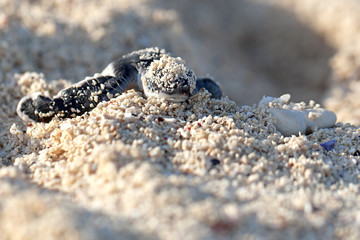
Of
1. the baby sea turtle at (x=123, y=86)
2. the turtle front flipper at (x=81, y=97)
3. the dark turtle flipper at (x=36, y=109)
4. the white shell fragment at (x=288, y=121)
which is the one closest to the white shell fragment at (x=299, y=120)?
the white shell fragment at (x=288, y=121)

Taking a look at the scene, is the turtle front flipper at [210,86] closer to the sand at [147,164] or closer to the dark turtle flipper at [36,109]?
A: the sand at [147,164]

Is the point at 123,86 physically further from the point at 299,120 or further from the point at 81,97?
the point at 299,120

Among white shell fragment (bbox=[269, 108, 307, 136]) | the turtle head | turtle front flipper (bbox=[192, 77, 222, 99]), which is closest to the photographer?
the turtle head

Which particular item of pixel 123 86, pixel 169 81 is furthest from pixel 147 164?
pixel 123 86

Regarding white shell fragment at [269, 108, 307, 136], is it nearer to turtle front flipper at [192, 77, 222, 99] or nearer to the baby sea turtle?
turtle front flipper at [192, 77, 222, 99]

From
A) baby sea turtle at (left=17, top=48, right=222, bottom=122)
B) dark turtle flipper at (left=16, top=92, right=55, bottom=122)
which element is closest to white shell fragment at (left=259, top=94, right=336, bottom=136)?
baby sea turtle at (left=17, top=48, right=222, bottom=122)

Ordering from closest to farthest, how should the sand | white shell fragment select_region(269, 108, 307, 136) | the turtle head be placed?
the sand
the turtle head
white shell fragment select_region(269, 108, 307, 136)

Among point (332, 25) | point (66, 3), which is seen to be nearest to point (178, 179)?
point (66, 3)
